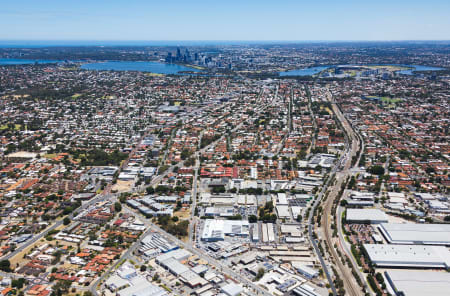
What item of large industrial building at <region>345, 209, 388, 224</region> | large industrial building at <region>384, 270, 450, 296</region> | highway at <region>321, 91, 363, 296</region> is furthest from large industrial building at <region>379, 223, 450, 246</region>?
highway at <region>321, 91, 363, 296</region>

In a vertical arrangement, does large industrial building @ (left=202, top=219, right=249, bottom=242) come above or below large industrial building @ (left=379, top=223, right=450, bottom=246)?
above

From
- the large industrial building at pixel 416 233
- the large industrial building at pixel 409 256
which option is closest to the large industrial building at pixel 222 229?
the large industrial building at pixel 409 256

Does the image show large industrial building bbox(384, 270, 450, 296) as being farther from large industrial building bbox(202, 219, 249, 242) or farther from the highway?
large industrial building bbox(202, 219, 249, 242)

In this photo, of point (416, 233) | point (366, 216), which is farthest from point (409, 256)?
point (366, 216)

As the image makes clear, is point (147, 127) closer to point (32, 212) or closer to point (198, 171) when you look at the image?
point (198, 171)

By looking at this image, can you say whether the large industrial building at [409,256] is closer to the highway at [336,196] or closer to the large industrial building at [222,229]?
the highway at [336,196]
